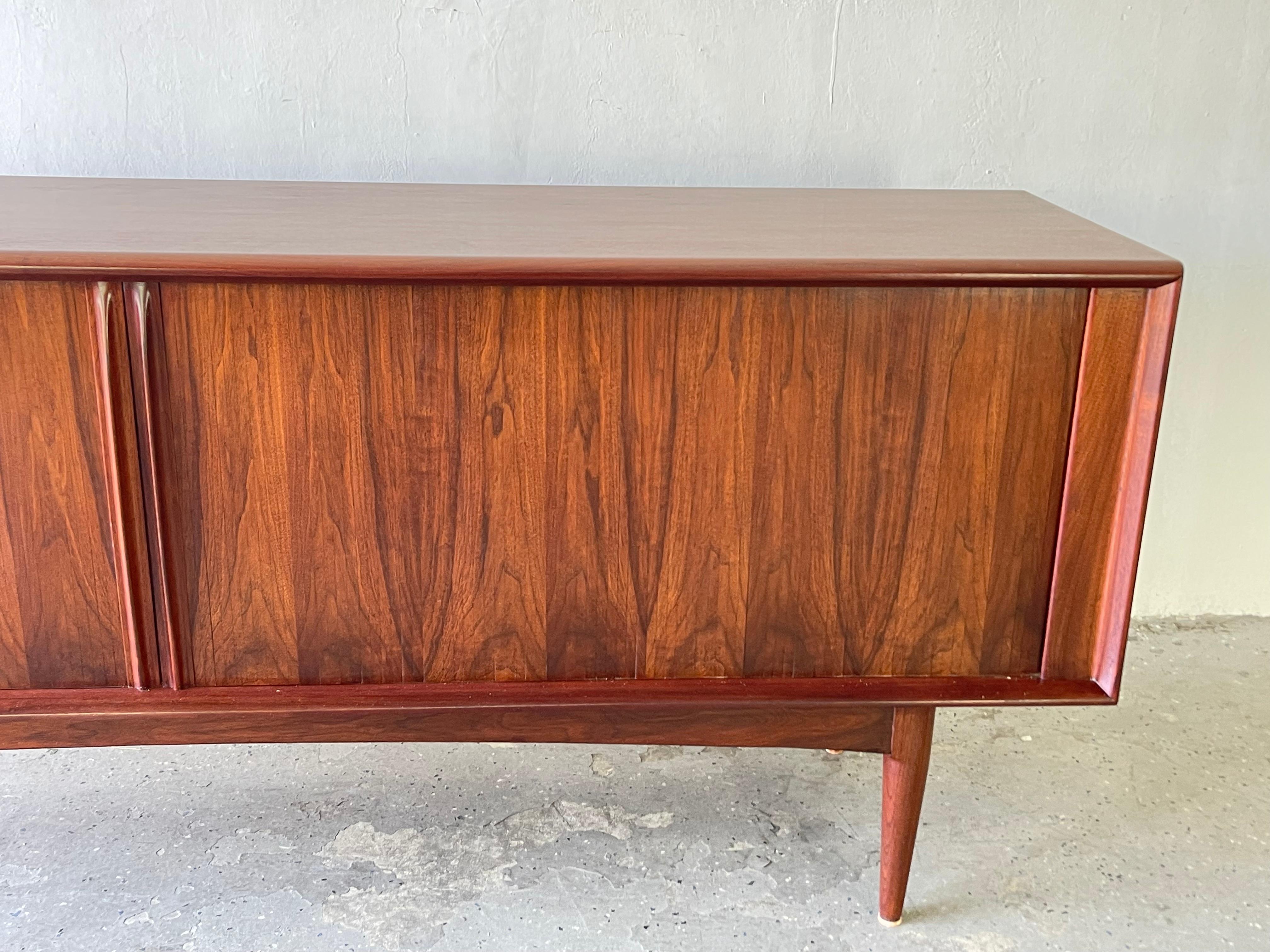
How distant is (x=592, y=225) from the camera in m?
Result: 1.23

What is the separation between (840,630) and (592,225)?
48 cm

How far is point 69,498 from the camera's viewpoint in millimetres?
1086

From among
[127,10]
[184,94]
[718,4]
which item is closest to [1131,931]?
[718,4]

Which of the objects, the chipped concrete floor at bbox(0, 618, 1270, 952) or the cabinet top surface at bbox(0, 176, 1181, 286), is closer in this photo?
the cabinet top surface at bbox(0, 176, 1181, 286)

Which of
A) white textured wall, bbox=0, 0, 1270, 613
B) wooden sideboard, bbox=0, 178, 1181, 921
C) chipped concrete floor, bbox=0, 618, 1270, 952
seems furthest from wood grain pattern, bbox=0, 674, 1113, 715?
white textured wall, bbox=0, 0, 1270, 613

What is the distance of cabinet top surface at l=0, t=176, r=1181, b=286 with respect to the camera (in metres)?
1.02

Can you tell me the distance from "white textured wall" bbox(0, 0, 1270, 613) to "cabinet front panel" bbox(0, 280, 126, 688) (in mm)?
Answer: 687

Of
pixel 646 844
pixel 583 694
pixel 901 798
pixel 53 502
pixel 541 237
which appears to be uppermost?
pixel 541 237

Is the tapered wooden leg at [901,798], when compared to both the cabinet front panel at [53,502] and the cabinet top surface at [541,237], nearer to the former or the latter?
the cabinet top surface at [541,237]

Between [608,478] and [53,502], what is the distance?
506 mm

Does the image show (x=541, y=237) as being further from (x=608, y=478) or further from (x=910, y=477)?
(x=910, y=477)

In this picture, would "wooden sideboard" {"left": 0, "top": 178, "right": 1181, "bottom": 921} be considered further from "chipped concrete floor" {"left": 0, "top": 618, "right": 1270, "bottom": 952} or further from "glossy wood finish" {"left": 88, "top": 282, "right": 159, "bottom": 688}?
"chipped concrete floor" {"left": 0, "top": 618, "right": 1270, "bottom": 952}

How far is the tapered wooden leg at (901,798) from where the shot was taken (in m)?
1.25

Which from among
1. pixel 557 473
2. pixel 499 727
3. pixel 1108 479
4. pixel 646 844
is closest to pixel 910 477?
pixel 1108 479
